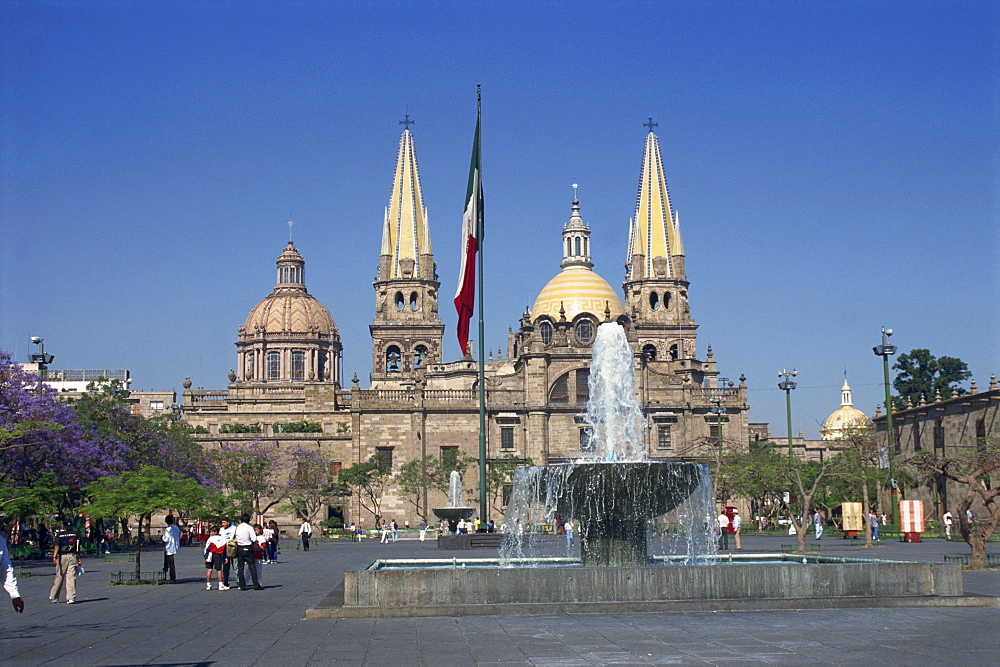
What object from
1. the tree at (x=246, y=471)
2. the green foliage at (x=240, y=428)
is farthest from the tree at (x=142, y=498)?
the green foliage at (x=240, y=428)

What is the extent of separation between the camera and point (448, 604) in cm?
1452

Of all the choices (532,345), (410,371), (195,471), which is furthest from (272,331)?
(195,471)

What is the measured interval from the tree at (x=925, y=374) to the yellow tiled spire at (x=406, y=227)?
3360 cm

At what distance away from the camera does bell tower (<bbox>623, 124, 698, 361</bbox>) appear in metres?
81.0

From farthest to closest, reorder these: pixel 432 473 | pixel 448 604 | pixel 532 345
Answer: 1. pixel 532 345
2. pixel 432 473
3. pixel 448 604

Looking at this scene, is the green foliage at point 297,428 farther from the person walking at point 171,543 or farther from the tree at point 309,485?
the person walking at point 171,543

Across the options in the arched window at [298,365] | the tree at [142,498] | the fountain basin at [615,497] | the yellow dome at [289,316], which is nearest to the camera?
the fountain basin at [615,497]

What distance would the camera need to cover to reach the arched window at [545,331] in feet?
245

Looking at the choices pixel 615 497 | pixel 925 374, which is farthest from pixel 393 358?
pixel 615 497

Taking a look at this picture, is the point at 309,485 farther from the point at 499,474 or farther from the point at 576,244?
the point at 576,244

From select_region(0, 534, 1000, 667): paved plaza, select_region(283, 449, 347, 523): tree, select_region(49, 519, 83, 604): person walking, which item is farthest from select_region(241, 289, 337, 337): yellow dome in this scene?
select_region(0, 534, 1000, 667): paved plaza

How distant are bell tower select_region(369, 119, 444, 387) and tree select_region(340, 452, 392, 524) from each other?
19186 mm

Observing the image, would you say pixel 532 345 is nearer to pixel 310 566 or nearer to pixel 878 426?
pixel 878 426

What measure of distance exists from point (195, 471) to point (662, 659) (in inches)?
1622
